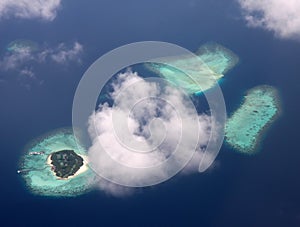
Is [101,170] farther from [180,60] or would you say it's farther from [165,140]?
[180,60]

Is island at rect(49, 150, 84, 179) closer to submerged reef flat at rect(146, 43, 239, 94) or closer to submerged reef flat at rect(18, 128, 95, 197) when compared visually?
submerged reef flat at rect(18, 128, 95, 197)

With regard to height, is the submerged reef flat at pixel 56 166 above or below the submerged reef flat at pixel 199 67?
below

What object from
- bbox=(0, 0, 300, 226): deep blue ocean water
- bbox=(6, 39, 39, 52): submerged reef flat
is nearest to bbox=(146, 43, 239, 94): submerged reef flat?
bbox=(0, 0, 300, 226): deep blue ocean water

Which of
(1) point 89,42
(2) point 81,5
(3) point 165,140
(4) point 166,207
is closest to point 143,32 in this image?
(1) point 89,42

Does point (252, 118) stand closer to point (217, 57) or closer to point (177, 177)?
point (217, 57)

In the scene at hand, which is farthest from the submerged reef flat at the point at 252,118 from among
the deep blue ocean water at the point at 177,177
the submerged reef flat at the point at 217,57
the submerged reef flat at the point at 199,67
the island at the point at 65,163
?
the island at the point at 65,163

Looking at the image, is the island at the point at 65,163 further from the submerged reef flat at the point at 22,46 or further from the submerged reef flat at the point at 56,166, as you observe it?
the submerged reef flat at the point at 22,46

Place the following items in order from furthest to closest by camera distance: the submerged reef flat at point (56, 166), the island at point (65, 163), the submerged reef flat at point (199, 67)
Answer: the submerged reef flat at point (199, 67) < the island at point (65, 163) < the submerged reef flat at point (56, 166)
